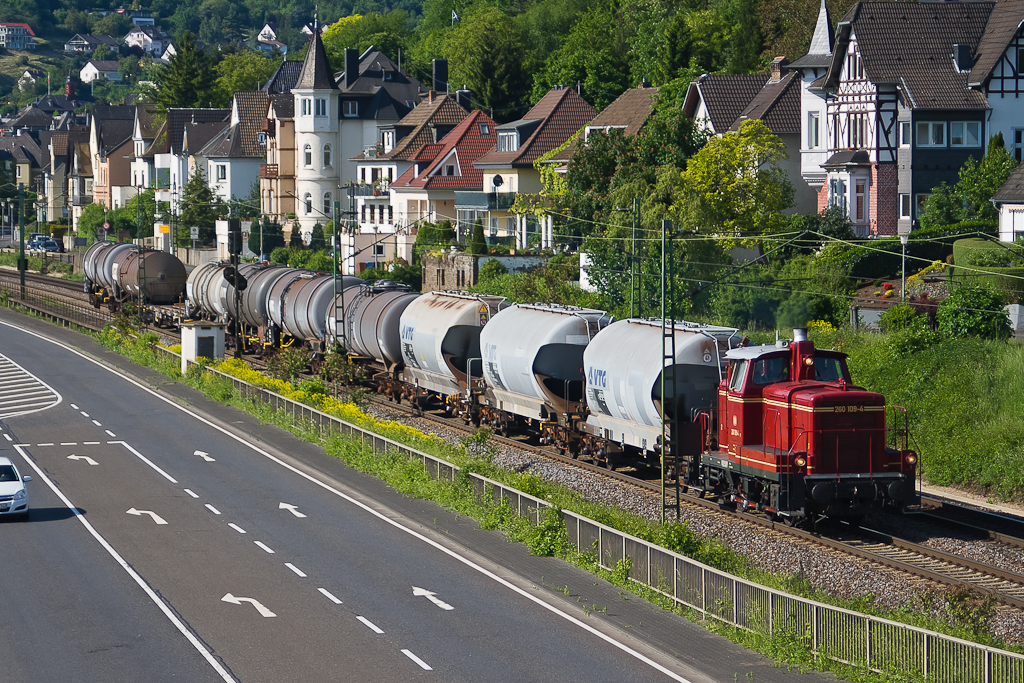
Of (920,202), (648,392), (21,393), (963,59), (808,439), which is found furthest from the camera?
(920,202)

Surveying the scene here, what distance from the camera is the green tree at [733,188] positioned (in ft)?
189

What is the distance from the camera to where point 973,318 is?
4144cm

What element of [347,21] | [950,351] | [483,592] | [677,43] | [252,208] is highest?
[347,21]

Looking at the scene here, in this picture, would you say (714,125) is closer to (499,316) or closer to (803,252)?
(803,252)

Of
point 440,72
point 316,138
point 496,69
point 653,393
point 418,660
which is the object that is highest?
point 440,72

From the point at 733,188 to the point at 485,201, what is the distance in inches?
1231

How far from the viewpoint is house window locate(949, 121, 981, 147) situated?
197 ft

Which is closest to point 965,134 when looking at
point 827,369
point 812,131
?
point 812,131

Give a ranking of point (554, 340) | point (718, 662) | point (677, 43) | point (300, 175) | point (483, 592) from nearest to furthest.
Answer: point (718, 662)
point (483, 592)
point (554, 340)
point (677, 43)
point (300, 175)

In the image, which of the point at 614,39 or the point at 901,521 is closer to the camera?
the point at 901,521

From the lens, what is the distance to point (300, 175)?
114312mm

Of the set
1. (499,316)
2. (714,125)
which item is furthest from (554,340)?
(714,125)

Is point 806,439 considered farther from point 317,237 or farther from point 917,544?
point 317,237

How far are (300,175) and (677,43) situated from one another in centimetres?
3637
